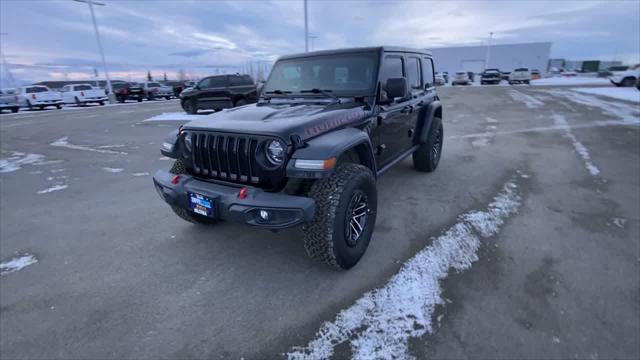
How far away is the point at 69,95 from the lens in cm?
2339

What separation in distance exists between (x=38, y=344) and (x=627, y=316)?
13.4ft

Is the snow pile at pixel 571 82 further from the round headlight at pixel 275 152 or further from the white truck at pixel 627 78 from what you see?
the round headlight at pixel 275 152

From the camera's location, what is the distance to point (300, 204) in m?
2.47

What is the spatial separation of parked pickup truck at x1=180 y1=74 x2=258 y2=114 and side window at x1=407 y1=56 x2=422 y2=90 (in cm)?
1074

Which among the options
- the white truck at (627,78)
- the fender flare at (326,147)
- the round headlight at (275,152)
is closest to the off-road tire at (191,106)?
the fender flare at (326,147)

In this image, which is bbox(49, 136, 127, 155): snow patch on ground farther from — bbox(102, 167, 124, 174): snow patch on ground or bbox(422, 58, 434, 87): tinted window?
bbox(422, 58, 434, 87): tinted window

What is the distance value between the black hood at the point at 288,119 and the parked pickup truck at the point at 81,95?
2564cm

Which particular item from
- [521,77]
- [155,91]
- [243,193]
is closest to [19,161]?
[243,193]

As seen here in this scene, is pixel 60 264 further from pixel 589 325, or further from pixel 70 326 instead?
pixel 589 325

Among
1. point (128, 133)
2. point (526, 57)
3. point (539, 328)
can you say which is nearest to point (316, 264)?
point (539, 328)

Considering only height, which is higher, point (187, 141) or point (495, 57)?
point (495, 57)

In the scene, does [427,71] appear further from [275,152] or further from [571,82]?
[571,82]

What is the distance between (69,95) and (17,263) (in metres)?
25.4

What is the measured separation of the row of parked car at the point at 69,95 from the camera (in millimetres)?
20641
